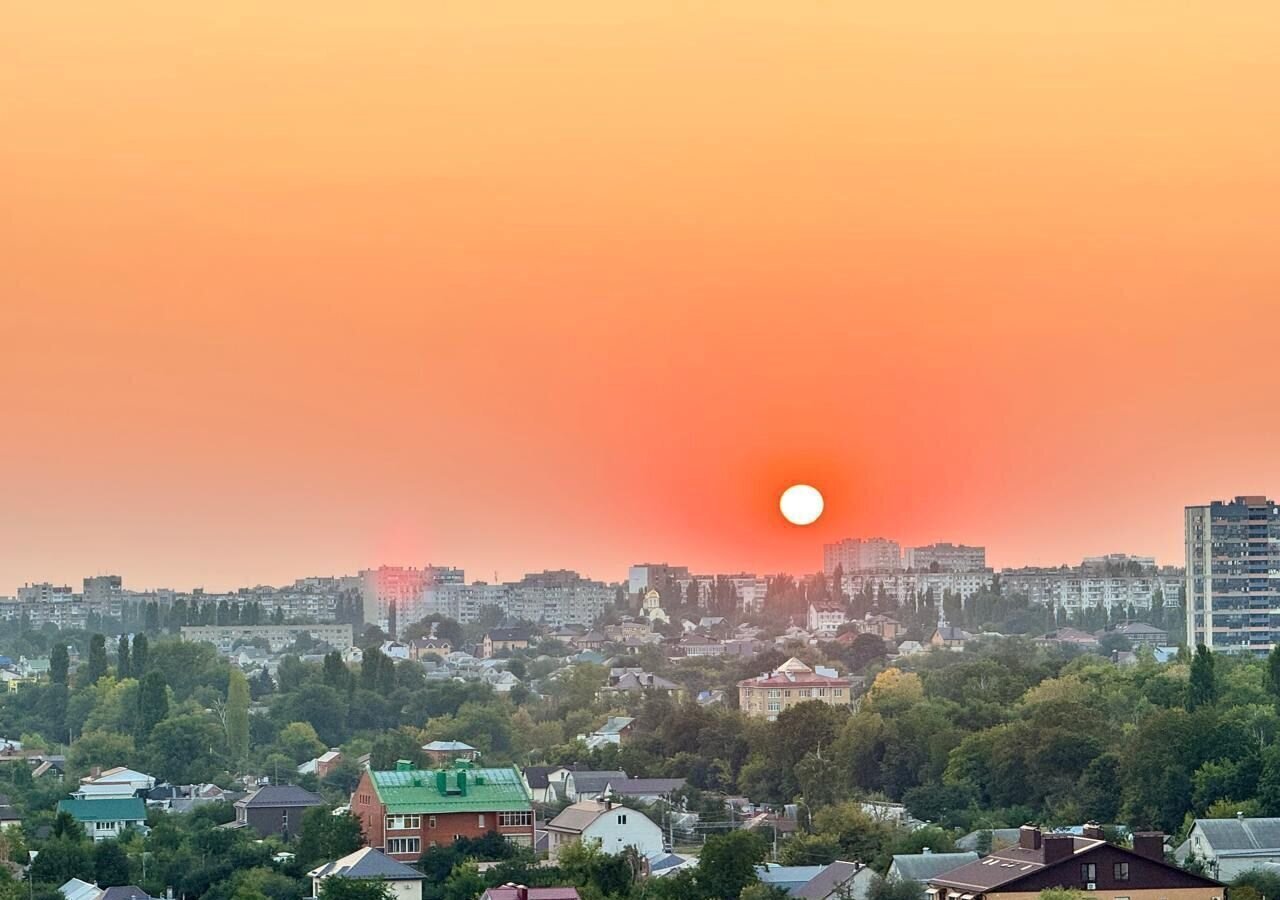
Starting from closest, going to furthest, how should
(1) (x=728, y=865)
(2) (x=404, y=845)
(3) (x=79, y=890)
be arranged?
(1) (x=728, y=865) < (3) (x=79, y=890) < (2) (x=404, y=845)

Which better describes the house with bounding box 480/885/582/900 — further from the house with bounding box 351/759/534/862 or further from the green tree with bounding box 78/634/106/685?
the green tree with bounding box 78/634/106/685

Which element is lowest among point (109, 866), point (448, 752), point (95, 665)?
point (109, 866)

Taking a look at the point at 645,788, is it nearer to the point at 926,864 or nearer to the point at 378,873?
the point at 378,873

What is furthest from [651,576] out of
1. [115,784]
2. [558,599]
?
[115,784]

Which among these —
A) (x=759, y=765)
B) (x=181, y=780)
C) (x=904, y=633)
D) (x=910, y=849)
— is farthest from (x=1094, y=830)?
(x=904, y=633)

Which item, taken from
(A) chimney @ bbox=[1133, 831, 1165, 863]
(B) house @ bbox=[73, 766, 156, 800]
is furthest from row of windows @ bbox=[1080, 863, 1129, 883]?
(B) house @ bbox=[73, 766, 156, 800]

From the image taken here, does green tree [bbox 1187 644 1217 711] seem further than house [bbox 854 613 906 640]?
No

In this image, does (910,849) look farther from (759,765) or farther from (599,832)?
(759,765)
